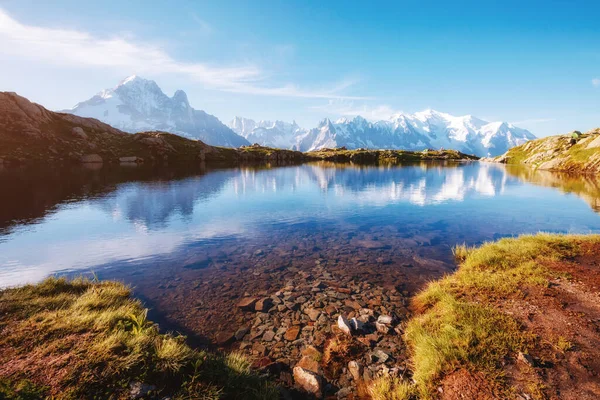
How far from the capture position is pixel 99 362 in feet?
25.2

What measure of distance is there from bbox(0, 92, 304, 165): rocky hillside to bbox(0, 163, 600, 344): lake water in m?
82.7

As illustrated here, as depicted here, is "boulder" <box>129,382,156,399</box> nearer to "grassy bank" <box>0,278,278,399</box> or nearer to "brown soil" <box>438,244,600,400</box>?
"grassy bank" <box>0,278,278,399</box>

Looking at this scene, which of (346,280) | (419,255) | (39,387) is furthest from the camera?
(419,255)

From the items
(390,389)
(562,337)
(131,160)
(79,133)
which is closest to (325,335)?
(390,389)

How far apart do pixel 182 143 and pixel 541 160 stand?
210m

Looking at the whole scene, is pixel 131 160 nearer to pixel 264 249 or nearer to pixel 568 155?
pixel 264 249

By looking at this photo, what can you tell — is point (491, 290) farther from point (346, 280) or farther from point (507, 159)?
point (507, 159)

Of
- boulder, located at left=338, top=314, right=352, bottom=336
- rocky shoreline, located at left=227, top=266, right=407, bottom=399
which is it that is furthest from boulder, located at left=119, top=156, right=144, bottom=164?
boulder, located at left=338, top=314, right=352, bottom=336

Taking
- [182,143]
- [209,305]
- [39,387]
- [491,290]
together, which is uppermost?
[182,143]

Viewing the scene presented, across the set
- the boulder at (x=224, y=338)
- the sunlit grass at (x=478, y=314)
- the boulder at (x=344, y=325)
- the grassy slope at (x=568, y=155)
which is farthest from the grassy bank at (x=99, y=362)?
the grassy slope at (x=568, y=155)

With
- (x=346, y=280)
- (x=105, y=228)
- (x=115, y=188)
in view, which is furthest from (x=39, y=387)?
(x=115, y=188)

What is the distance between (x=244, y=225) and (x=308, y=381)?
985 inches

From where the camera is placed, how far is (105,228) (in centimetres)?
3084

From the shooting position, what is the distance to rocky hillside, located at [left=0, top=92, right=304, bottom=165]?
11125cm
